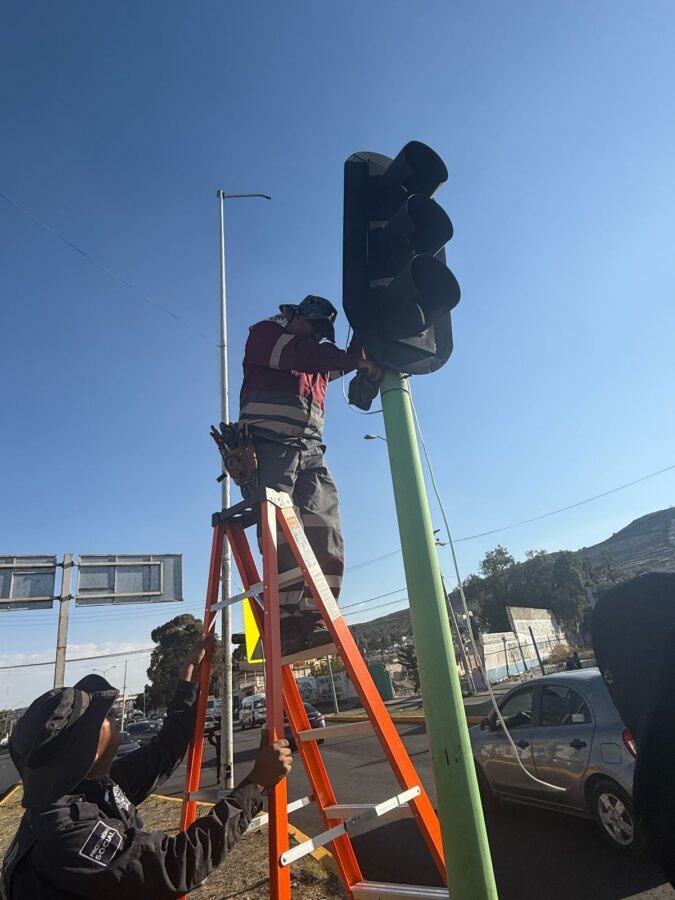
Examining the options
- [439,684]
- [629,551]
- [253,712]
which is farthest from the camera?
[629,551]

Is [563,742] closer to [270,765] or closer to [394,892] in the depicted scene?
[394,892]

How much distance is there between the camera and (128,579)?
40.6 ft

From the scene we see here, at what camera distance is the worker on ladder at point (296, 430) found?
2744mm

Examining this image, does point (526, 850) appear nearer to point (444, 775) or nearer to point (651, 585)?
point (444, 775)

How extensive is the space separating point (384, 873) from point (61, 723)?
14.4ft

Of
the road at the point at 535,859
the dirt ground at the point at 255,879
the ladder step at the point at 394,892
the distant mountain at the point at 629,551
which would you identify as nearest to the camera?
the ladder step at the point at 394,892

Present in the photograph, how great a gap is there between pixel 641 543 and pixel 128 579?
122479mm

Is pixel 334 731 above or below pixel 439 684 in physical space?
below

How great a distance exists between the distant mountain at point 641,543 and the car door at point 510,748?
82502mm

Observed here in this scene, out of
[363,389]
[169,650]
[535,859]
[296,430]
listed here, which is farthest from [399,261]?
[169,650]

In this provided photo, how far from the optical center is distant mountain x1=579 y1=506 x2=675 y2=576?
296ft

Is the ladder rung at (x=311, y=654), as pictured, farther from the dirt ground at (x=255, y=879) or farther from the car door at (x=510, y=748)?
the car door at (x=510, y=748)

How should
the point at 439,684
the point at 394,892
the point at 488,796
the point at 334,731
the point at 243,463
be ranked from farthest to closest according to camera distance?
the point at 488,796 → the point at 243,463 → the point at 334,731 → the point at 394,892 → the point at 439,684

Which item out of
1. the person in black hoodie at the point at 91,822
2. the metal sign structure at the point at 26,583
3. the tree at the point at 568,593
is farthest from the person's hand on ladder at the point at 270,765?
the tree at the point at 568,593
